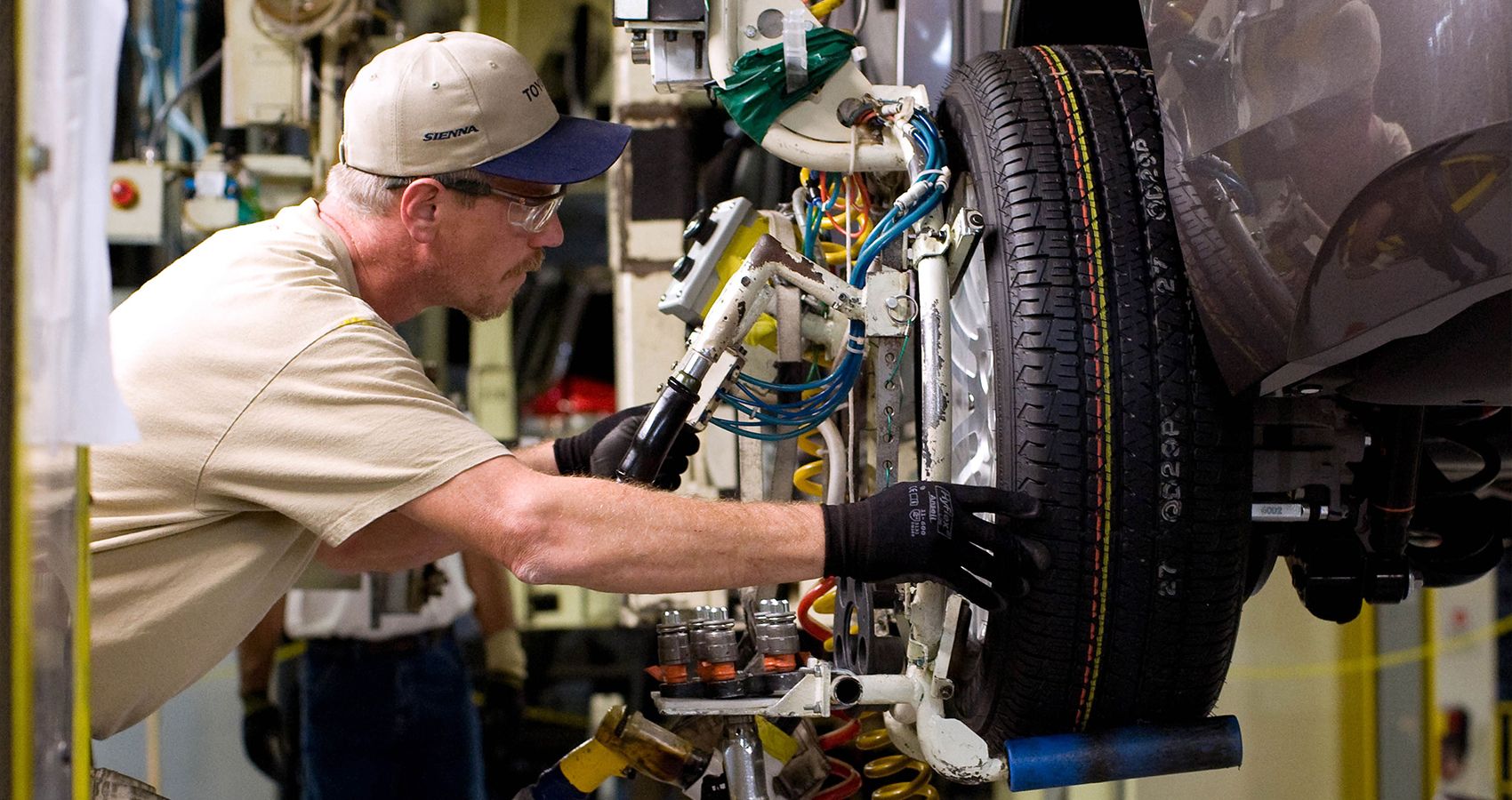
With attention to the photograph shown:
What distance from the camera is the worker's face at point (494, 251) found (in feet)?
7.64

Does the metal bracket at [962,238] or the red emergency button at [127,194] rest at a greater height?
the metal bracket at [962,238]

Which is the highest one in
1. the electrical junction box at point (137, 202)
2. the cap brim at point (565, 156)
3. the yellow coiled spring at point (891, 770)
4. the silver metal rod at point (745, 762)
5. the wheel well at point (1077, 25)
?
the wheel well at point (1077, 25)

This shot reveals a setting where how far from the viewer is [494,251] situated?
2.36m

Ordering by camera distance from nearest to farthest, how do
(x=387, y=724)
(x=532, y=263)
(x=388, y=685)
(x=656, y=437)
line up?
(x=656, y=437)
(x=532, y=263)
(x=387, y=724)
(x=388, y=685)

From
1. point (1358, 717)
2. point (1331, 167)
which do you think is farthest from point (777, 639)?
point (1358, 717)

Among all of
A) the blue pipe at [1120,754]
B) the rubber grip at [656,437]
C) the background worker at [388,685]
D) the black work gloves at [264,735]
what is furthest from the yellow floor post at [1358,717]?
the black work gloves at [264,735]

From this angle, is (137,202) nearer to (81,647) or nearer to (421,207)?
(421,207)

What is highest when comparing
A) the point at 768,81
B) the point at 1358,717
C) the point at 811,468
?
the point at 768,81

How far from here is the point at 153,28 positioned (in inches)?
237

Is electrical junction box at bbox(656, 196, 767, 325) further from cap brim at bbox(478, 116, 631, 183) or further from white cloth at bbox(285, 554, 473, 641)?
white cloth at bbox(285, 554, 473, 641)

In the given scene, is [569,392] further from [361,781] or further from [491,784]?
[361,781]

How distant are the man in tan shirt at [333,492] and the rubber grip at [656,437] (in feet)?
0.69

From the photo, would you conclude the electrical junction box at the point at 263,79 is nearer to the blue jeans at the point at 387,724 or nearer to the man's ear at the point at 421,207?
the blue jeans at the point at 387,724

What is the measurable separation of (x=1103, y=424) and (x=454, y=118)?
109 cm
